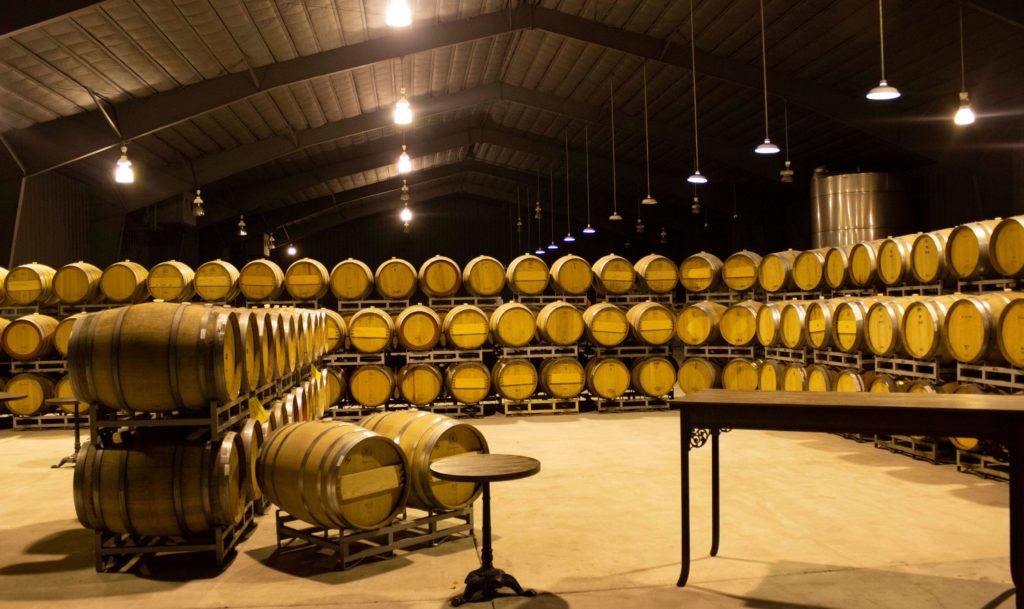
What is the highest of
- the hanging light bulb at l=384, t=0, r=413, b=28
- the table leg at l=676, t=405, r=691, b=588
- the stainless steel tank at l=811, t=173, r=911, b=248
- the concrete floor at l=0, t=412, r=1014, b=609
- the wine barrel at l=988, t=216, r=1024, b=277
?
the hanging light bulb at l=384, t=0, r=413, b=28

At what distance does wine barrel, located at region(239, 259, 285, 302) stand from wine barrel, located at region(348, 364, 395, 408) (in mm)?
1887

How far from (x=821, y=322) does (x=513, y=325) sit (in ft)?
14.7

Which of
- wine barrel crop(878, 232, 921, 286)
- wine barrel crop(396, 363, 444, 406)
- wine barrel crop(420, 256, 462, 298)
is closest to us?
wine barrel crop(878, 232, 921, 286)

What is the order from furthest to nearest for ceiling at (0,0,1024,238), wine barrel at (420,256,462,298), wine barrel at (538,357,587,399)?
wine barrel at (420,256,462,298)
wine barrel at (538,357,587,399)
ceiling at (0,0,1024,238)

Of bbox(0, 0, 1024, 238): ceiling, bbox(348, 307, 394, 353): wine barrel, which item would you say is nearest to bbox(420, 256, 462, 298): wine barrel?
bbox(348, 307, 394, 353): wine barrel

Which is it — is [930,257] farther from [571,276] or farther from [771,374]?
[571,276]

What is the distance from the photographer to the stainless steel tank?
42.8 feet

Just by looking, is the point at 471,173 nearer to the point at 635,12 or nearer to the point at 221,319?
the point at 635,12

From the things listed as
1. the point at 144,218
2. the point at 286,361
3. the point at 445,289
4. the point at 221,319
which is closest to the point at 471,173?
the point at 144,218

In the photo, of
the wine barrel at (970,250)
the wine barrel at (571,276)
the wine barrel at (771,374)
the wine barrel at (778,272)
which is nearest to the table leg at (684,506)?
the wine barrel at (970,250)

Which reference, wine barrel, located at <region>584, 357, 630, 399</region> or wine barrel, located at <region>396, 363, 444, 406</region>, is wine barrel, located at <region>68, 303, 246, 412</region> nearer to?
wine barrel, located at <region>396, 363, 444, 406</region>

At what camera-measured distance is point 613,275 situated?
12945 millimetres

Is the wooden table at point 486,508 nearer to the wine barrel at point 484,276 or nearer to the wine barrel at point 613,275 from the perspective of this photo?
the wine barrel at point 484,276

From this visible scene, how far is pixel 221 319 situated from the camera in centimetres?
479
